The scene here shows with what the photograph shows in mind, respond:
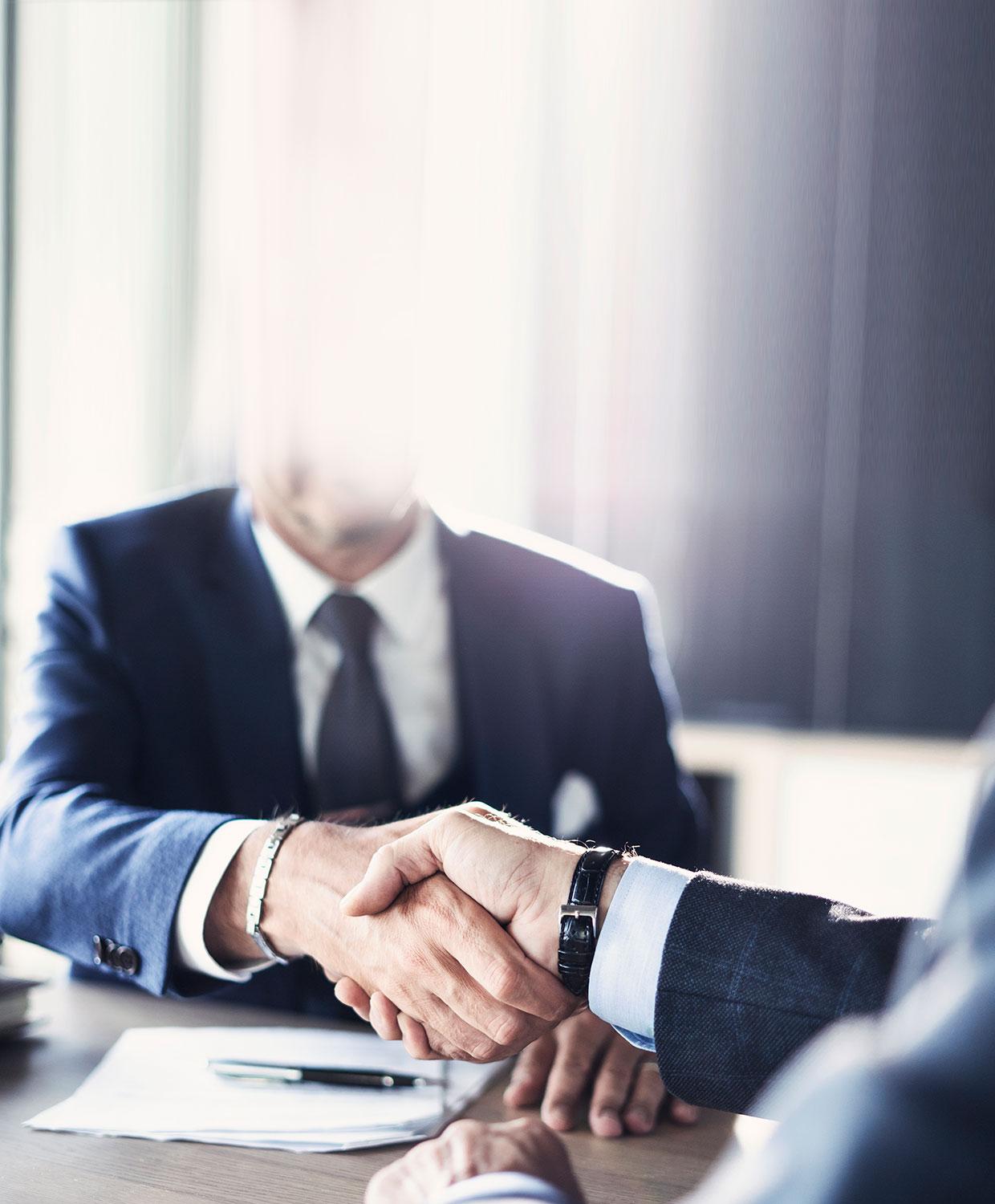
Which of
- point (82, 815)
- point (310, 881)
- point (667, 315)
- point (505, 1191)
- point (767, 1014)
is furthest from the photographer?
point (667, 315)

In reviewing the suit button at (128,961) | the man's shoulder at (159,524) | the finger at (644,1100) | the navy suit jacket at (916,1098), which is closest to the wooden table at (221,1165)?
the finger at (644,1100)

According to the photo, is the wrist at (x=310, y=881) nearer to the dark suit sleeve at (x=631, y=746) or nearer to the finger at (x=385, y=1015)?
the finger at (x=385, y=1015)

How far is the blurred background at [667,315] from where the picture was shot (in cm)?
275

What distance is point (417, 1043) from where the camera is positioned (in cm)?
101

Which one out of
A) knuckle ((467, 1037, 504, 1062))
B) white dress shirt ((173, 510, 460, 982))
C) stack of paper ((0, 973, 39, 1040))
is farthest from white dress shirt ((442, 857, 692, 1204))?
white dress shirt ((173, 510, 460, 982))

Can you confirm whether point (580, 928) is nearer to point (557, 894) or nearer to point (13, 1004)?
point (557, 894)

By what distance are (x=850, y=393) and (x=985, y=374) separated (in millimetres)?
307

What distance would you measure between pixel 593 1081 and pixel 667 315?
7.55 ft

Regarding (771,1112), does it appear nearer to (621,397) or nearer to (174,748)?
(174,748)

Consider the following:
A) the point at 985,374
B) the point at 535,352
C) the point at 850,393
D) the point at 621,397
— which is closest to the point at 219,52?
the point at 535,352

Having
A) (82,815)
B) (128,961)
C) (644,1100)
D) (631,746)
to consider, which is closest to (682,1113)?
(644,1100)

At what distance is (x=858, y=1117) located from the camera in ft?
1.34

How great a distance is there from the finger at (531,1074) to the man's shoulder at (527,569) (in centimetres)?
73

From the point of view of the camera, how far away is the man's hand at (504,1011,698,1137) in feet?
3.08
